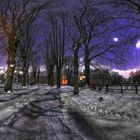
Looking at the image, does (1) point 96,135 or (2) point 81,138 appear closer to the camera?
(2) point 81,138

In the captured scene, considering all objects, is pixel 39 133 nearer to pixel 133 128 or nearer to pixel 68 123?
pixel 68 123

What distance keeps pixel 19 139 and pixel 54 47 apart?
43.9m

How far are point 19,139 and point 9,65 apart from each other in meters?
24.5

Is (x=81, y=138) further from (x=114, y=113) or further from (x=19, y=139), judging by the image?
(x=114, y=113)

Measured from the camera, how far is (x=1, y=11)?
31922mm

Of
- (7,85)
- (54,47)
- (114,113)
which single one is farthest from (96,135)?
(54,47)

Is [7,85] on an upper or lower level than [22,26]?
lower

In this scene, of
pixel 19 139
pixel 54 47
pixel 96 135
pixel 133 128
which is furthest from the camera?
pixel 54 47

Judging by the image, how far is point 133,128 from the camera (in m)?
9.97

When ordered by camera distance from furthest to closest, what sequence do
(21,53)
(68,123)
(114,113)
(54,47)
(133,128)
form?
(21,53) → (54,47) → (114,113) → (68,123) → (133,128)

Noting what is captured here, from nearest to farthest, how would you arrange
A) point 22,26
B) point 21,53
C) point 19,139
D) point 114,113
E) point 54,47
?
1. point 19,139
2. point 114,113
3. point 22,26
4. point 54,47
5. point 21,53

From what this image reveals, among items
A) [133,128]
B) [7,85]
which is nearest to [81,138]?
[133,128]

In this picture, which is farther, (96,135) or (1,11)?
(1,11)

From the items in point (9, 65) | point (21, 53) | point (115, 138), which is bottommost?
point (115, 138)
